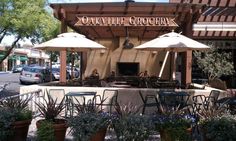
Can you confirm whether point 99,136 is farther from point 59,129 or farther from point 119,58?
point 119,58

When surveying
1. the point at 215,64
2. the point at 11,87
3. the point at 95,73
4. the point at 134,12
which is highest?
the point at 134,12

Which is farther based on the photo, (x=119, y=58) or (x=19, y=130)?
(x=119, y=58)

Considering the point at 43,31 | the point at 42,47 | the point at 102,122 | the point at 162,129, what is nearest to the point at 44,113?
the point at 102,122

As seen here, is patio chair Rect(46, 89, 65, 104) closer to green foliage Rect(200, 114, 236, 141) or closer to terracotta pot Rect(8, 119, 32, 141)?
terracotta pot Rect(8, 119, 32, 141)

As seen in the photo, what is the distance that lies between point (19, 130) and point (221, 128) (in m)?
3.85

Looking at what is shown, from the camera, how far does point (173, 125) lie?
7012mm

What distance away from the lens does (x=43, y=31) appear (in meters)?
22.5

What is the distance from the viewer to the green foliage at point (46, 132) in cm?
719

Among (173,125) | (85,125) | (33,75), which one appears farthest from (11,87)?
(173,125)

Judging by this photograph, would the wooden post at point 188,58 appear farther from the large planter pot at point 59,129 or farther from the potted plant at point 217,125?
the large planter pot at point 59,129

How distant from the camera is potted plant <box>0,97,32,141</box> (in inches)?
284

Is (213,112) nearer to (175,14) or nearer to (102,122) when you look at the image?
(102,122)

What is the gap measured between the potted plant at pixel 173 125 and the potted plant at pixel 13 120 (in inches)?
103

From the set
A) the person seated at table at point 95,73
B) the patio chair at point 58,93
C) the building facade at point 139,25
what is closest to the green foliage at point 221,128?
the patio chair at point 58,93
